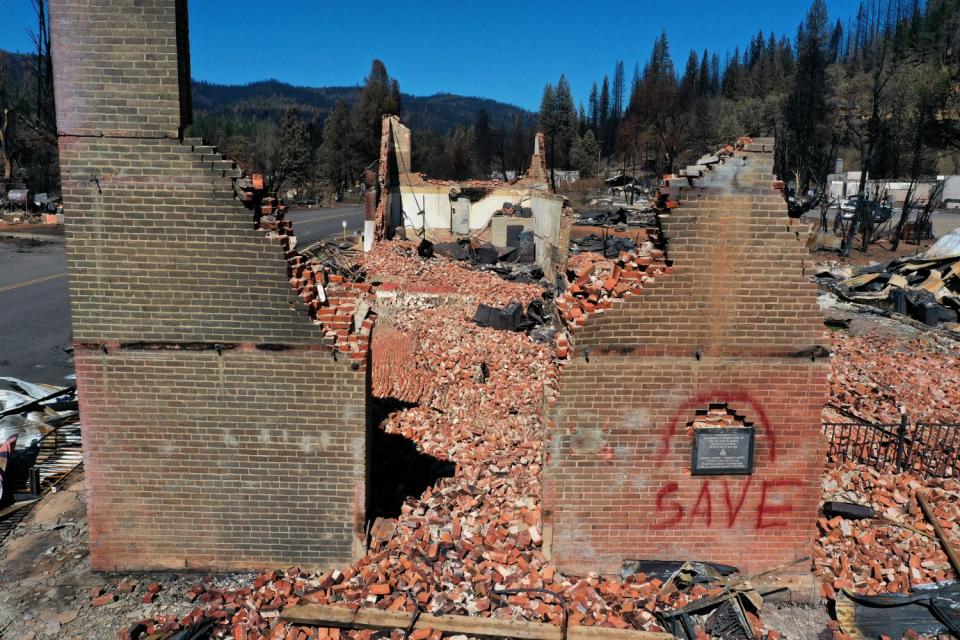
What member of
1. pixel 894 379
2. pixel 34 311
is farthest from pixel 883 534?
pixel 34 311

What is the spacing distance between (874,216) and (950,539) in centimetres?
2951

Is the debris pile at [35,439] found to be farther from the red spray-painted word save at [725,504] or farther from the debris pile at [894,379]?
the debris pile at [894,379]

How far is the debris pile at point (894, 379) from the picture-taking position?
10.6 metres

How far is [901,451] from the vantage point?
8.49 meters

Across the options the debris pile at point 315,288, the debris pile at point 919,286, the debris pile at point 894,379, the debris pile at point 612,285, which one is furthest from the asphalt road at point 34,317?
the debris pile at point 919,286

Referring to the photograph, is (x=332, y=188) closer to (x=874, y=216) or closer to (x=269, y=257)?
(x=874, y=216)

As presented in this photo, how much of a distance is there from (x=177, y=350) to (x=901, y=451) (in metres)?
8.75

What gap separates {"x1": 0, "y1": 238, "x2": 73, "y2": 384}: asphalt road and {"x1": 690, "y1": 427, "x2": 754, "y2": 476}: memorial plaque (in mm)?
12519

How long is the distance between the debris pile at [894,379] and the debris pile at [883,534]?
2.40 m

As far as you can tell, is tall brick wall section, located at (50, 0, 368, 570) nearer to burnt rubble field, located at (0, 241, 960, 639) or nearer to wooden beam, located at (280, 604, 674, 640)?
burnt rubble field, located at (0, 241, 960, 639)

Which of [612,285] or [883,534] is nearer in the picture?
[612,285]

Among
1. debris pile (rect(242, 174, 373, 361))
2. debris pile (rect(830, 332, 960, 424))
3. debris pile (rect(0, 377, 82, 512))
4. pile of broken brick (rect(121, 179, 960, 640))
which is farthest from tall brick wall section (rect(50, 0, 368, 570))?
debris pile (rect(830, 332, 960, 424))

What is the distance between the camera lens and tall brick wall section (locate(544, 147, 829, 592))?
18.4 feet

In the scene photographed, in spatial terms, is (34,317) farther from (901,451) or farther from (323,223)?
(323,223)
